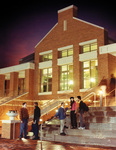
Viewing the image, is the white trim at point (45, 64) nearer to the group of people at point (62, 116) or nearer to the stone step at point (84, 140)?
the group of people at point (62, 116)

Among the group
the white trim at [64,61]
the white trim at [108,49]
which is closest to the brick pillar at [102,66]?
the white trim at [108,49]

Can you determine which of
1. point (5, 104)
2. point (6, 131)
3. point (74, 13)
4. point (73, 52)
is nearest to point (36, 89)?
point (5, 104)

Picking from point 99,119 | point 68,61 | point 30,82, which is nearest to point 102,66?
point 68,61

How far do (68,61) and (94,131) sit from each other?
52.3ft

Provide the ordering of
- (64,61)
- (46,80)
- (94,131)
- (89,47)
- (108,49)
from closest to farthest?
(94,131), (108,49), (89,47), (64,61), (46,80)

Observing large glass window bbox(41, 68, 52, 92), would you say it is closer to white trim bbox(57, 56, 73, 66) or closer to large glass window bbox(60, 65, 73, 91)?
large glass window bbox(60, 65, 73, 91)

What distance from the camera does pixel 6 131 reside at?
14.0 m

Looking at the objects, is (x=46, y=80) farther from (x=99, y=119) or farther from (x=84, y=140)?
(x=84, y=140)

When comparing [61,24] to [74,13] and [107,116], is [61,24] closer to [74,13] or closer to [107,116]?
[74,13]

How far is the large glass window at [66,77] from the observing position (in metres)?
27.2

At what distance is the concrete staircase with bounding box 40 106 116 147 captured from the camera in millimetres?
10891

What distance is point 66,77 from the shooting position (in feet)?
90.8

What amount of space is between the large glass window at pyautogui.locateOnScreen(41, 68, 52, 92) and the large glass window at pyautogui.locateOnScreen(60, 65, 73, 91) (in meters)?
1.92

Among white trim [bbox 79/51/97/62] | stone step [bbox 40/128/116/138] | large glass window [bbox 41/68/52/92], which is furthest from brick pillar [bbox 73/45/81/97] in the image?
stone step [bbox 40/128/116/138]
